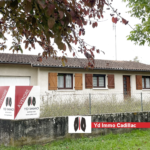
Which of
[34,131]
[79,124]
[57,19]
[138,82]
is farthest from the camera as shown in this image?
[138,82]

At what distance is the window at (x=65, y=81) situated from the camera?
538 inches

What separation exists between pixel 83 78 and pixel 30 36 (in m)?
9.94

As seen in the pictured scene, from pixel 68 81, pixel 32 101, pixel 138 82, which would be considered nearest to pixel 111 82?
pixel 138 82

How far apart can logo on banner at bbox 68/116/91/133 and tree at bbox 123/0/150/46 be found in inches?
252

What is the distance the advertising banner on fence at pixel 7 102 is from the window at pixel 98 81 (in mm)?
9279

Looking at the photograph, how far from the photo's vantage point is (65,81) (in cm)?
1377

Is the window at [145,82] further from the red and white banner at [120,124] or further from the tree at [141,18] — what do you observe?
the red and white banner at [120,124]

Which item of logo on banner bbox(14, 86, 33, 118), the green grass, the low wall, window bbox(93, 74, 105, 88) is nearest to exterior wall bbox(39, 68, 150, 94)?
window bbox(93, 74, 105, 88)

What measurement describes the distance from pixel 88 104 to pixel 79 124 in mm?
1014

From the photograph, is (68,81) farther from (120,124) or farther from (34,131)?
(34,131)

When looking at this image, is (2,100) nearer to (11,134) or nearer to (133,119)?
(11,134)

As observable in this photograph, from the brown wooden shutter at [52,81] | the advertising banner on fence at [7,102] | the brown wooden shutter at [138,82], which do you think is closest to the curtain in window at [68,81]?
the brown wooden shutter at [52,81]

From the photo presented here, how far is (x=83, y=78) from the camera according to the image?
14.1m

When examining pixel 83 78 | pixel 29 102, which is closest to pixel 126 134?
pixel 29 102
